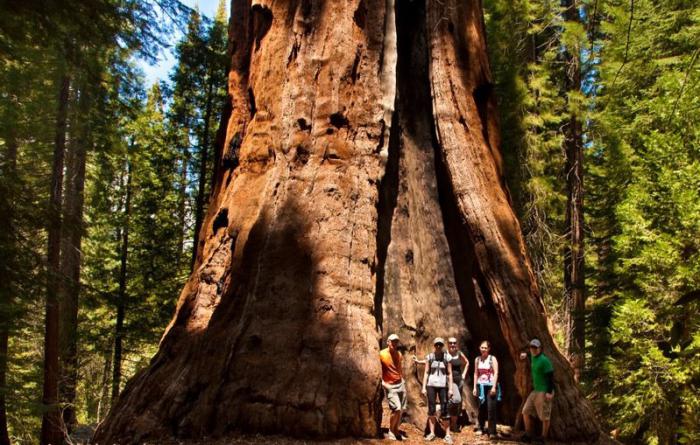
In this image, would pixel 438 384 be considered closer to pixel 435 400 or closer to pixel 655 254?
pixel 435 400

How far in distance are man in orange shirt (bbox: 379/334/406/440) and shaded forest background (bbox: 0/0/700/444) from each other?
5.78 m

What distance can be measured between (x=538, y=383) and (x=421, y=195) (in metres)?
3.30

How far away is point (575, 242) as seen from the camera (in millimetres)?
13969

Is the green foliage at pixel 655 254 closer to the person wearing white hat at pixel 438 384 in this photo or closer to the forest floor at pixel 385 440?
the forest floor at pixel 385 440

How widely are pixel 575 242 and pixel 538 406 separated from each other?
802cm

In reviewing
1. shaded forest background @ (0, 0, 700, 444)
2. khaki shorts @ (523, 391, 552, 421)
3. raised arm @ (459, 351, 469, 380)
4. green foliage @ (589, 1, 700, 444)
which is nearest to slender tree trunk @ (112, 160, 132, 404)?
shaded forest background @ (0, 0, 700, 444)

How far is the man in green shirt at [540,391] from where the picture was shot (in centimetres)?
681

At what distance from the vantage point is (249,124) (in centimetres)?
773

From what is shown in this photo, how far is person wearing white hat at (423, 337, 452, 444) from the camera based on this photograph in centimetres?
704

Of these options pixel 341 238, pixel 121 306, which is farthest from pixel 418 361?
pixel 121 306

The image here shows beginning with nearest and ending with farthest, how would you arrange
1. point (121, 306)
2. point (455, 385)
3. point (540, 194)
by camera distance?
point (455, 385)
point (540, 194)
point (121, 306)

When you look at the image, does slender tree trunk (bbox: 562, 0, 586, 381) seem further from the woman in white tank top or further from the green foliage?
the woman in white tank top

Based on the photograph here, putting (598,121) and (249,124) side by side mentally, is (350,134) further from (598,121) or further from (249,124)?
(598,121)

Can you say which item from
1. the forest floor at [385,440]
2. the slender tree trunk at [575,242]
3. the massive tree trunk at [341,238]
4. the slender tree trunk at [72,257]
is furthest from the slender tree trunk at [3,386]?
the slender tree trunk at [575,242]
